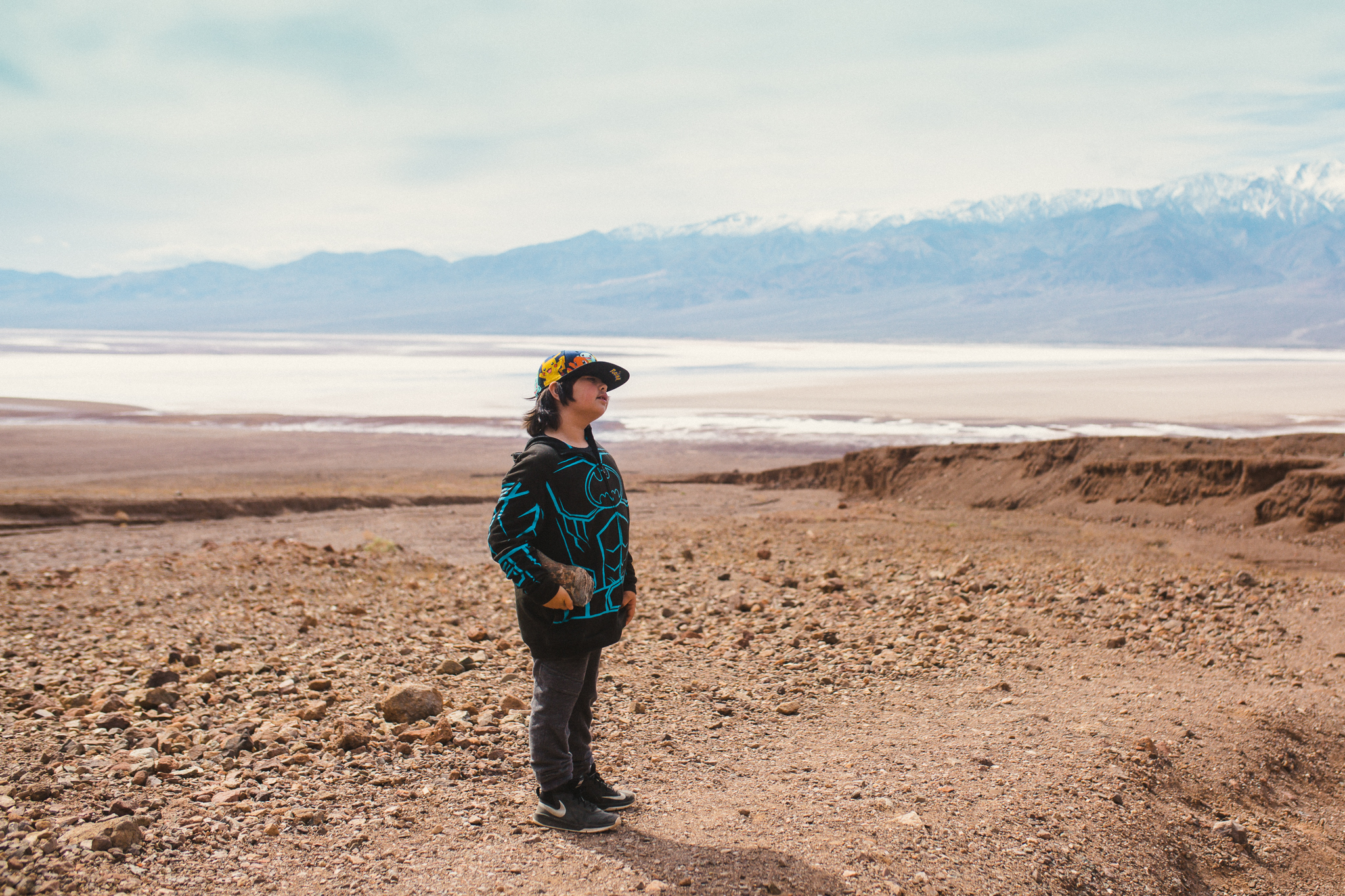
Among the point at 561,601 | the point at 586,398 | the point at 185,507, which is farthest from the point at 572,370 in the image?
the point at 185,507

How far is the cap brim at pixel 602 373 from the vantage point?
3420 millimetres

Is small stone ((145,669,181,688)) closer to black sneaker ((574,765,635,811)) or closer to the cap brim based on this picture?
black sneaker ((574,765,635,811))

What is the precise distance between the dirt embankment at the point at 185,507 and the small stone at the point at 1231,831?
17776 millimetres

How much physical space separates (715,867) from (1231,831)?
6.89ft

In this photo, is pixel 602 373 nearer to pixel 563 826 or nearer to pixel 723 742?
pixel 563 826

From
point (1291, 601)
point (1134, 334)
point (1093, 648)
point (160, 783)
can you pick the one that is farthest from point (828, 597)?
point (1134, 334)

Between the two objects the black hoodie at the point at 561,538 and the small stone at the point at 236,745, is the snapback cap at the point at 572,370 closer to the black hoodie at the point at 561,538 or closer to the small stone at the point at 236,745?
the black hoodie at the point at 561,538

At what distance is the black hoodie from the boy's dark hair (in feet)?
0.19

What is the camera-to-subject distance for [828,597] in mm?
7766

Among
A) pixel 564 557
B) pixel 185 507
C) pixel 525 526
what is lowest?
pixel 185 507

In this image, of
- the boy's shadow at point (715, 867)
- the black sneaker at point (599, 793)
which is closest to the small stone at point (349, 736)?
the black sneaker at point (599, 793)

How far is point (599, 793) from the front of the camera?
11.8 ft

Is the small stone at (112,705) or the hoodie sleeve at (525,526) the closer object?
the hoodie sleeve at (525,526)

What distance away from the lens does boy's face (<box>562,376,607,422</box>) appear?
11.2 feet
